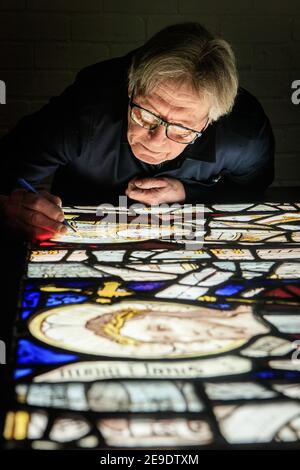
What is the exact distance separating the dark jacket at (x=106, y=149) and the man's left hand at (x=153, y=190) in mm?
60

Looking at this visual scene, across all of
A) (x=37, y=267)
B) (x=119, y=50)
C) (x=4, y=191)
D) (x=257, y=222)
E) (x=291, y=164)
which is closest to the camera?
(x=37, y=267)

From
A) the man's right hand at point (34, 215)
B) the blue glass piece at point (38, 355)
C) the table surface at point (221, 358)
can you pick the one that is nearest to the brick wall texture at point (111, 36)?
the man's right hand at point (34, 215)

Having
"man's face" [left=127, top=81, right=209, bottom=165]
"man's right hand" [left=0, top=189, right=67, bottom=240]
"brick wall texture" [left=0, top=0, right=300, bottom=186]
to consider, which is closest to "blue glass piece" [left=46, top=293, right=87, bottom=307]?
"man's right hand" [left=0, top=189, right=67, bottom=240]

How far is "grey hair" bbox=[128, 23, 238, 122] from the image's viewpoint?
4.66 ft

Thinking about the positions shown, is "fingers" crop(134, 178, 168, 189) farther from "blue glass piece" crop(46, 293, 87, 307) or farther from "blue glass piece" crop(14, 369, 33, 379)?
"blue glass piece" crop(14, 369, 33, 379)

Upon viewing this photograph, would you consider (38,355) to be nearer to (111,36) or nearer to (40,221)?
(40,221)

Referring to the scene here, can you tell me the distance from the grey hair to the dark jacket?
22 centimetres

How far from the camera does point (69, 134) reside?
169 cm

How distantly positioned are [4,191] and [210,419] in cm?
118

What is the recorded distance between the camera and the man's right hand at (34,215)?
128 centimetres

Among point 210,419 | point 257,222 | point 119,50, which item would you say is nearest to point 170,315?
point 210,419

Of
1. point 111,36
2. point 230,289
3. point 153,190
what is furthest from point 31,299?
point 111,36

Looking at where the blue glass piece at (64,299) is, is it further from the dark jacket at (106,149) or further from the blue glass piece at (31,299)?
the dark jacket at (106,149)
